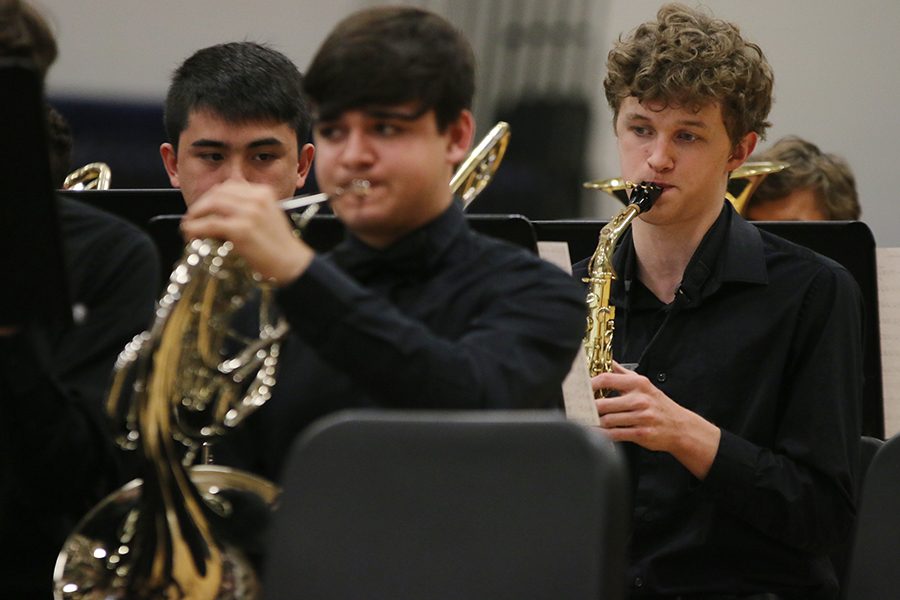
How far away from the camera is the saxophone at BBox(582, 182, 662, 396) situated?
183 cm

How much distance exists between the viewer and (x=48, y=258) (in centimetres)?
117

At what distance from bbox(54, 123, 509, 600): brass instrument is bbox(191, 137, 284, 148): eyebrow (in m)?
0.73

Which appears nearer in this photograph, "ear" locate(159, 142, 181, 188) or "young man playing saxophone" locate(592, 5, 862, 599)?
"young man playing saxophone" locate(592, 5, 862, 599)

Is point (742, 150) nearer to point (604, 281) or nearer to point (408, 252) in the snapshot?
point (604, 281)

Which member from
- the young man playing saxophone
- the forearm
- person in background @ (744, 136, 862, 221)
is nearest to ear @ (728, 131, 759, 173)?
the young man playing saxophone

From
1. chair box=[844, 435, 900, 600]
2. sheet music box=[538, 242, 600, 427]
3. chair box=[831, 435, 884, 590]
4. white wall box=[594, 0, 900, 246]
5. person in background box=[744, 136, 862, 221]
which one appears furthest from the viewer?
white wall box=[594, 0, 900, 246]

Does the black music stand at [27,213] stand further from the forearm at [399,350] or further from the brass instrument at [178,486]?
the forearm at [399,350]

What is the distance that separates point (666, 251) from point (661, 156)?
0.14 meters

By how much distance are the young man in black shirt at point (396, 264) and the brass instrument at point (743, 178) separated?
1143mm

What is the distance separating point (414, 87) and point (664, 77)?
2.39 feet

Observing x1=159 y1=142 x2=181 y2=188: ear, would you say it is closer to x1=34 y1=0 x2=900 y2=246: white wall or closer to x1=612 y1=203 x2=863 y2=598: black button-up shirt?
x1=612 y1=203 x2=863 y2=598: black button-up shirt

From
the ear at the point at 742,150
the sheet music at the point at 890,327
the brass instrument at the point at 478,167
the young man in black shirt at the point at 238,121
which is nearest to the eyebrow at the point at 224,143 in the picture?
the young man in black shirt at the point at 238,121

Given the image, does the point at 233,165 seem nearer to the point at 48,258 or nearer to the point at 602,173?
the point at 48,258

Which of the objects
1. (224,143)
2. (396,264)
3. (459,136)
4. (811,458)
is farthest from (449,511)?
(224,143)
